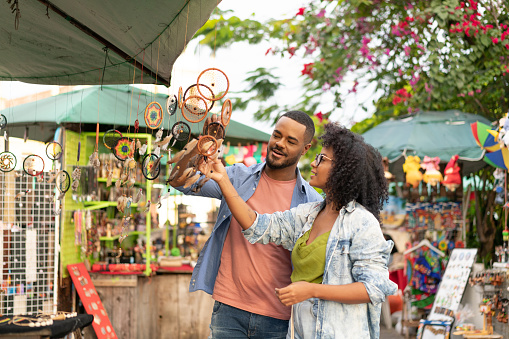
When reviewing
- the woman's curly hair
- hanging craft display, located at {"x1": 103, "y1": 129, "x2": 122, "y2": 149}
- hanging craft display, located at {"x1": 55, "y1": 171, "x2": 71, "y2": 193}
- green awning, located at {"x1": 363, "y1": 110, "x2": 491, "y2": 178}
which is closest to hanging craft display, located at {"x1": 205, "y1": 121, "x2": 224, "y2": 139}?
the woman's curly hair

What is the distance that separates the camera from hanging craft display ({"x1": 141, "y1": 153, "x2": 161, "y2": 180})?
303 centimetres

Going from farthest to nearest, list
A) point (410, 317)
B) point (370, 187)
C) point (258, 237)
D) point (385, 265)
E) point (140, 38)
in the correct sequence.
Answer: point (410, 317)
point (140, 38)
point (258, 237)
point (370, 187)
point (385, 265)

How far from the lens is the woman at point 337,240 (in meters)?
2.13

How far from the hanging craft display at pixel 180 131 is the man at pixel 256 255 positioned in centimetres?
31

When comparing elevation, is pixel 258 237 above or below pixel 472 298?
above

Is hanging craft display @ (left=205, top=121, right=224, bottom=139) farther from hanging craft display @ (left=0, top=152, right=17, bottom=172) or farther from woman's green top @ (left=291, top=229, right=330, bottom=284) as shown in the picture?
hanging craft display @ (left=0, top=152, right=17, bottom=172)

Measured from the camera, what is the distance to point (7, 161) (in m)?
4.26

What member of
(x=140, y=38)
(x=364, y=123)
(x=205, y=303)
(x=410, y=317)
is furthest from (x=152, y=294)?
(x=364, y=123)

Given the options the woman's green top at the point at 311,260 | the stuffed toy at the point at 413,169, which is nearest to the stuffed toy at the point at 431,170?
the stuffed toy at the point at 413,169

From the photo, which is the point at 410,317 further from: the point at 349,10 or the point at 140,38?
the point at 140,38

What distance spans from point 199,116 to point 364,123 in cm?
805

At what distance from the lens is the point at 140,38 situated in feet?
10.3

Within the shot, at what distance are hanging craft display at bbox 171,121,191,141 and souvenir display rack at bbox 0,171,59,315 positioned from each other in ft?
8.18

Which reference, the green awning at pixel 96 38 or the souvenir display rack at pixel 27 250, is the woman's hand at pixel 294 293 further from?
the souvenir display rack at pixel 27 250
